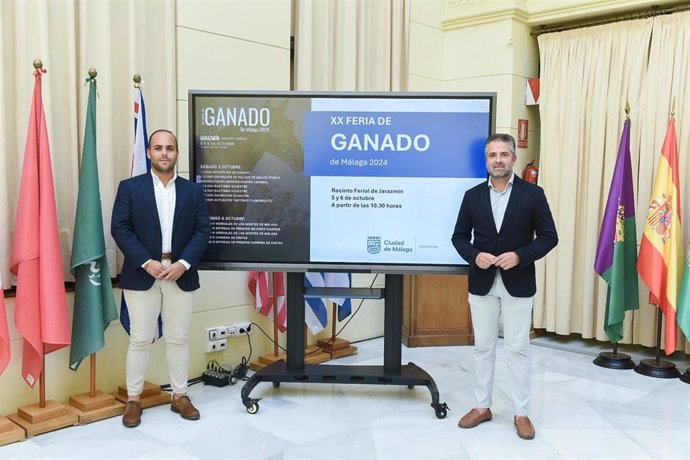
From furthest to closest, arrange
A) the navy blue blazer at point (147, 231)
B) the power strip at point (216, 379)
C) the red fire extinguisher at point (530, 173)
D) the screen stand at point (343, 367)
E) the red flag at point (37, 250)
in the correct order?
the red fire extinguisher at point (530, 173)
the power strip at point (216, 379)
the screen stand at point (343, 367)
the navy blue blazer at point (147, 231)
the red flag at point (37, 250)

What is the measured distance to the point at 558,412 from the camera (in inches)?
152

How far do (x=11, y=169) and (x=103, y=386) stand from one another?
1.36 meters

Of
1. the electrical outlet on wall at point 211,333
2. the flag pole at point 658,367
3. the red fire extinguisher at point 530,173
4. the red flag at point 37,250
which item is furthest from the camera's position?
the red fire extinguisher at point 530,173

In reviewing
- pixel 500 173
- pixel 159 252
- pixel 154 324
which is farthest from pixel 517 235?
pixel 154 324

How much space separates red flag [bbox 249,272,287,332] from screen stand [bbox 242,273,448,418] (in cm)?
50

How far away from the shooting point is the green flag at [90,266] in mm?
3484

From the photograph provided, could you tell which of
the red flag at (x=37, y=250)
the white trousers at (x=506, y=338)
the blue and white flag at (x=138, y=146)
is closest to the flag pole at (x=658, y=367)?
the white trousers at (x=506, y=338)

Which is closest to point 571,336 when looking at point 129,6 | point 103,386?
point 103,386

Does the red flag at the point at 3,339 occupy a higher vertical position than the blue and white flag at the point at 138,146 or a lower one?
lower

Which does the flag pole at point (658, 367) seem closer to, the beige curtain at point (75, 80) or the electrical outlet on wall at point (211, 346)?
the electrical outlet on wall at point (211, 346)

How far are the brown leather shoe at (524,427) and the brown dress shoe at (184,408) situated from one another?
1.74 m

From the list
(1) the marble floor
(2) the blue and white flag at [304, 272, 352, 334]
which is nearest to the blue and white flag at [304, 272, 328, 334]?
(2) the blue and white flag at [304, 272, 352, 334]

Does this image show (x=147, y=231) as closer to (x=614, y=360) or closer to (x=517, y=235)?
(x=517, y=235)

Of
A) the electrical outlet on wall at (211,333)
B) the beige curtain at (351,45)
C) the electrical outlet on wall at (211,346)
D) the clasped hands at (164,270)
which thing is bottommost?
the electrical outlet on wall at (211,346)
